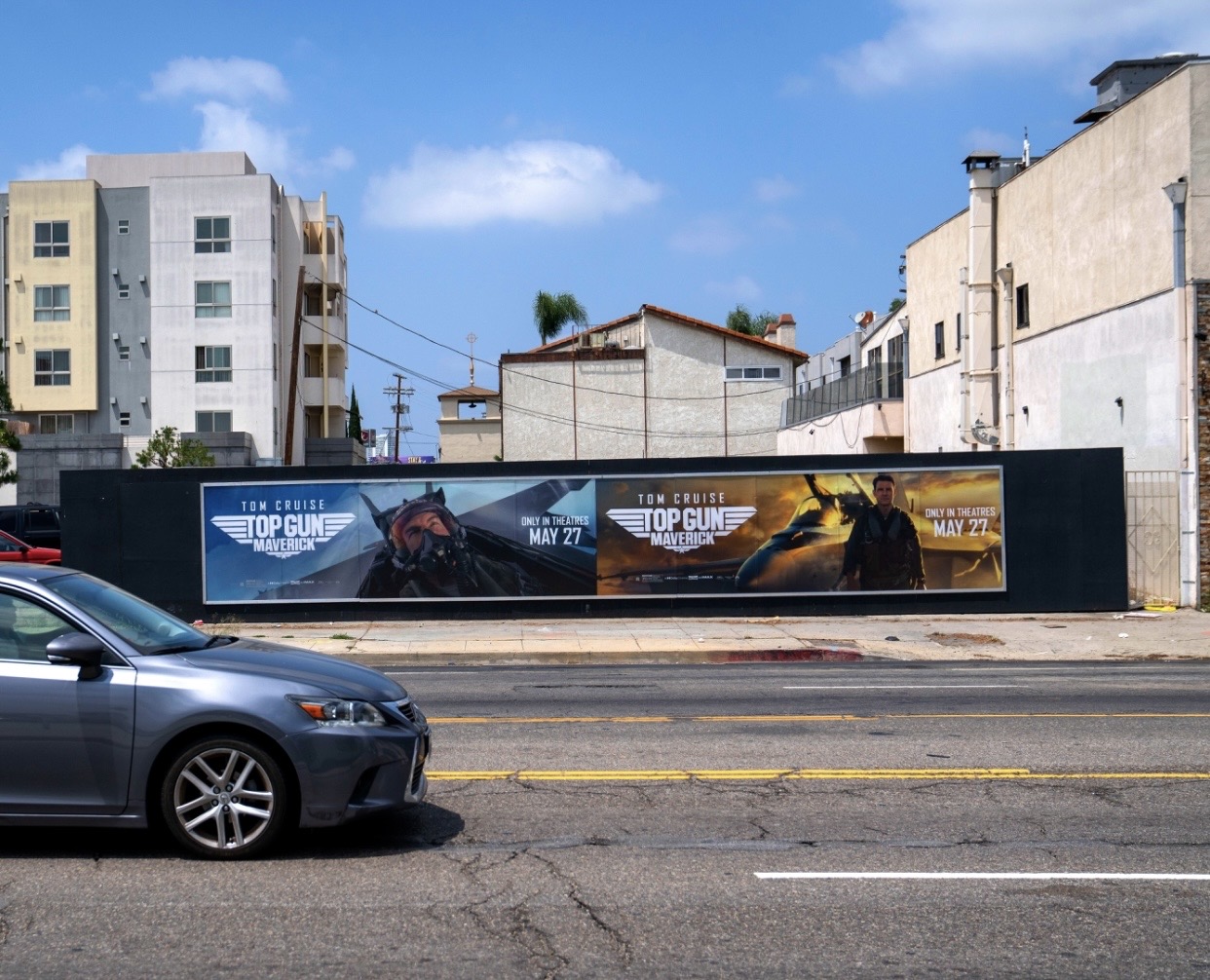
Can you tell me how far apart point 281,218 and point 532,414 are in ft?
46.5

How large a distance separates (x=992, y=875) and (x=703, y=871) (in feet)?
4.79

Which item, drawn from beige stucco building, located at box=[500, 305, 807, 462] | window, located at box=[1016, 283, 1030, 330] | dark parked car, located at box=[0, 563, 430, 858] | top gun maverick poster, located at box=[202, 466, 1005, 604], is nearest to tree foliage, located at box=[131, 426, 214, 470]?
beige stucco building, located at box=[500, 305, 807, 462]

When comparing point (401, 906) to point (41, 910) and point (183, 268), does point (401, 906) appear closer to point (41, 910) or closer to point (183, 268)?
point (41, 910)

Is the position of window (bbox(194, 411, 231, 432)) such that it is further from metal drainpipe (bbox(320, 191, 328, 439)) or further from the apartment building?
metal drainpipe (bbox(320, 191, 328, 439))

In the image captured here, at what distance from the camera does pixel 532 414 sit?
2234 inches

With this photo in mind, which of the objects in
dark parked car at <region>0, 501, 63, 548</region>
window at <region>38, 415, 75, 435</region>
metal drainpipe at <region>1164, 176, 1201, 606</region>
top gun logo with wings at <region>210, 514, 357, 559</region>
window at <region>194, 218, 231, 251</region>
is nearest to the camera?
metal drainpipe at <region>1164, 176, 1201, 606</region>

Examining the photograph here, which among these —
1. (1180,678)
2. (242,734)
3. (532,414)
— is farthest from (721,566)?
(532,414)

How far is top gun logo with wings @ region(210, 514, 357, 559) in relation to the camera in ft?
73.2

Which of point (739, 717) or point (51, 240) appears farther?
point (51, 240)

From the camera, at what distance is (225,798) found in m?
6.68

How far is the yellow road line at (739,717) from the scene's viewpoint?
11.6 meters

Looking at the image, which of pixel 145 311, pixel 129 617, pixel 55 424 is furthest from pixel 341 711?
pixel 55 424

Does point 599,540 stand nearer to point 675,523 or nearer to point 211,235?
point 675,523

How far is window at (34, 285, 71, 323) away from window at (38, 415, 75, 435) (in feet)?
13.8
